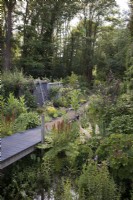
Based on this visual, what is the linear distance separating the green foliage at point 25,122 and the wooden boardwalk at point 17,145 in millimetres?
212

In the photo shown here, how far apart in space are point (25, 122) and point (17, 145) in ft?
5.72

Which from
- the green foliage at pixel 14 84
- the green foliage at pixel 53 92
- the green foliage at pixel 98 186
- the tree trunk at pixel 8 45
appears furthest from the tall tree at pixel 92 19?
the green foliage at pixel 98 186

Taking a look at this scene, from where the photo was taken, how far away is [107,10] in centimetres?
2444

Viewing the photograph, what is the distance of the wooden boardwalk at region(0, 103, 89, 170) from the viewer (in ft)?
16.4

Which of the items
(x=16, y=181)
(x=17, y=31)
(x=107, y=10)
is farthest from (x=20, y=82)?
(x=107, y=10)

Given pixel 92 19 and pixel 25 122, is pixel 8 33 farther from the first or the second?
pixel 25 122

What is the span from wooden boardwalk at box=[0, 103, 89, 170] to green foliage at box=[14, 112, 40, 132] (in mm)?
212

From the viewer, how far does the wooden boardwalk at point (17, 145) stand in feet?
16.4

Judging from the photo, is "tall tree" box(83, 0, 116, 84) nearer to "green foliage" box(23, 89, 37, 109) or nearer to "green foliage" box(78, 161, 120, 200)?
"green foliage" box(23, 89, 37, 109)

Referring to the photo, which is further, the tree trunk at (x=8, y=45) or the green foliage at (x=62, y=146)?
the tree trunk at (x=8, y=45)

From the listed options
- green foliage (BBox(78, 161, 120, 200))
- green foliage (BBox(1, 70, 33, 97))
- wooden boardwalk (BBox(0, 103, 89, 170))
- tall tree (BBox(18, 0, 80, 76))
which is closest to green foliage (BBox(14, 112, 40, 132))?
wooden boardwalk (BBox(0, 103, 89, 170))

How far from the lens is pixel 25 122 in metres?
7.59

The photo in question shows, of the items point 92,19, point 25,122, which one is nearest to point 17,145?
point 25,122

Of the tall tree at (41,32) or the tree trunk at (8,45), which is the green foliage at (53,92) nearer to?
the tree trunk at (8,45)
